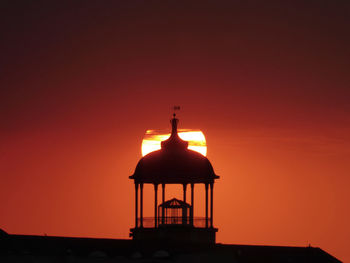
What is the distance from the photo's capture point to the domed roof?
100m

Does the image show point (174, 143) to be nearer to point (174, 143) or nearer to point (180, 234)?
point (174, 143)

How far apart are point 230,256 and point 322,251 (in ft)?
24.2

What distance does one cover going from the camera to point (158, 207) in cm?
10194

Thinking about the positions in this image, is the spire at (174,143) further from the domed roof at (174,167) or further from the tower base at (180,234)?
the tower base at (180,234)

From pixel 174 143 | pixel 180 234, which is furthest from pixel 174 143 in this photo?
pixel 180 234

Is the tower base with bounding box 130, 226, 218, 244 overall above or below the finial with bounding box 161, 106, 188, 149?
below

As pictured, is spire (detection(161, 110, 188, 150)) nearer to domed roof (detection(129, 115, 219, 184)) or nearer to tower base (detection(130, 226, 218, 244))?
domed roof (detection(129, 115, 219, 184))

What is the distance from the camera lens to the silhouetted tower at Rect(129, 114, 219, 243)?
100375mm

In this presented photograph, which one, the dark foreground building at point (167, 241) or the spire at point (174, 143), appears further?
the spire at point (174, 143)

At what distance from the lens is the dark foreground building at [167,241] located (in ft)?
308

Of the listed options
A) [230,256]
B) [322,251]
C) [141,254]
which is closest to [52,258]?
[141,254]

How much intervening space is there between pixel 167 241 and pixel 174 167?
5.81 meters

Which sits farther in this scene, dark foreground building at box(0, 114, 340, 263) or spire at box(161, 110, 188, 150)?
spire at box(161, 110, 188, 150)

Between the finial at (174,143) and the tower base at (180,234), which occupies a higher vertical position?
the finial at (174,143)
